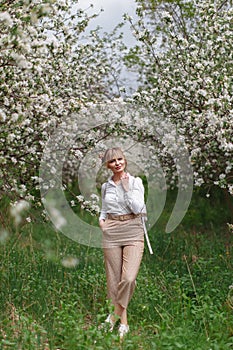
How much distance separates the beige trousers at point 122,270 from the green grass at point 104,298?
209 millimetres

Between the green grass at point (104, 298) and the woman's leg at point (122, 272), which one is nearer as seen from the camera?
the green grass at point (104, 298)

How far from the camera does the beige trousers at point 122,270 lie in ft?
19.0

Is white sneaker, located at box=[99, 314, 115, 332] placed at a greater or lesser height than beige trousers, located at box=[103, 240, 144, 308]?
lesser

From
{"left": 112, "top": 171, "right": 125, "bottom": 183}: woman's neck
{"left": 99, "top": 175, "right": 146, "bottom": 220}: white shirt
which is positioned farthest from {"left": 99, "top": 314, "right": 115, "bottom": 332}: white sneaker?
{"left": 112, "top": 171, "right": 125, "bottom": 183}: woman's neck

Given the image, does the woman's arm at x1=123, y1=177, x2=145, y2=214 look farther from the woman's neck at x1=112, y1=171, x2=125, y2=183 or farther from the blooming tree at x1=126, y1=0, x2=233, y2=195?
the blooming tree at x1=126, y1=0, x2=233, y2=195

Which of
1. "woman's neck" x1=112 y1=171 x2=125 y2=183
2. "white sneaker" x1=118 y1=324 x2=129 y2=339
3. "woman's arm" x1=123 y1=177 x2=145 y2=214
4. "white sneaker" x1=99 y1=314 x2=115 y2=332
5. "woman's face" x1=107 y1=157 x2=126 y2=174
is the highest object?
"woman's face" x1=107 y1=157 x2=126 y2=174

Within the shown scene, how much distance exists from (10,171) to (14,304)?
155 centimetres

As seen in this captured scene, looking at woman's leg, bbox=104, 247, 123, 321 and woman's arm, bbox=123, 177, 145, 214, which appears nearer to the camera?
woman's arm, bbox=123, 177, 145, 214

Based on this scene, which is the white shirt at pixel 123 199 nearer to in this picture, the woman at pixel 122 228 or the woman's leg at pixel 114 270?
the woman at pixel 122 228

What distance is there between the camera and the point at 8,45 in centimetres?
494

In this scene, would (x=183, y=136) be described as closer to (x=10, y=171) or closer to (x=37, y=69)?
(x=10, y=171)

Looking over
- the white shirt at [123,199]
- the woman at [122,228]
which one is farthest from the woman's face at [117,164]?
the white shirt at [123,199]

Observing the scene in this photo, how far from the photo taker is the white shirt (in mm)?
5738

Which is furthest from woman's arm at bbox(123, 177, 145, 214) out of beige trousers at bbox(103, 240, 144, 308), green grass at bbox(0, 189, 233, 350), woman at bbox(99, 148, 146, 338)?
green grass at bbox(0, 189, 233, 350)
